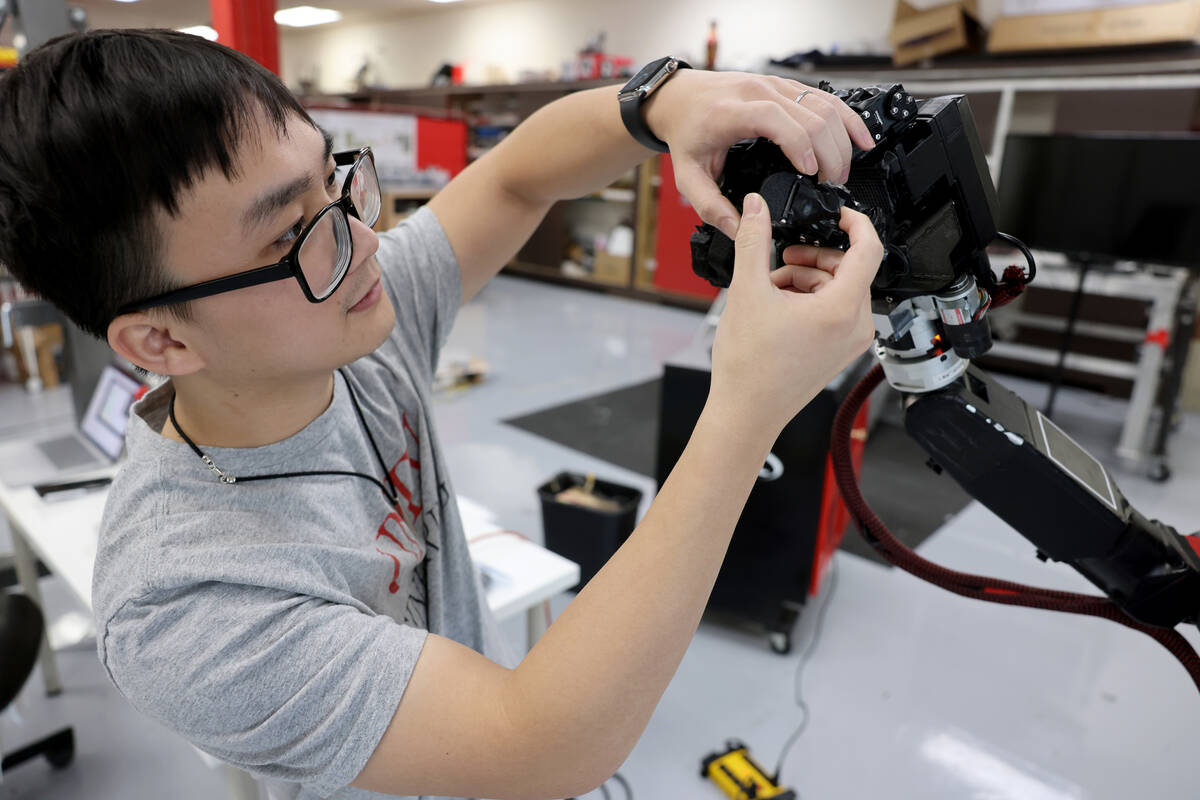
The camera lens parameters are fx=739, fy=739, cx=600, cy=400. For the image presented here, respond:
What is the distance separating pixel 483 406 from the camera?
3.85m

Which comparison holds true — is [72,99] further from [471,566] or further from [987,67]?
[987,67]

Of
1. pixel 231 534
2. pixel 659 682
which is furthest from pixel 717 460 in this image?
pixel 231 534

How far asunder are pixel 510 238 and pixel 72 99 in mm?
539

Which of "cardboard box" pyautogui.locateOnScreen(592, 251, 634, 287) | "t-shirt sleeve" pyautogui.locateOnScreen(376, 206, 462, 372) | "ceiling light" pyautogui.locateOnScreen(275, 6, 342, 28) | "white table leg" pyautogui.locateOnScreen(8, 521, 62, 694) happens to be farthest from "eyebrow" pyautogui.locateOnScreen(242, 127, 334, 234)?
"ceiling light" pyautogui.locateOnScreen(275, 6, 342, 28)

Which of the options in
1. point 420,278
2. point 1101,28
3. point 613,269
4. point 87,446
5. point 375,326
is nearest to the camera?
point 375,326

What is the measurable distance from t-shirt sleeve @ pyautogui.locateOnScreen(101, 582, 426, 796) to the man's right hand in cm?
31

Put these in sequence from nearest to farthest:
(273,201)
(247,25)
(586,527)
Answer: (273,201), (247,25), (586,527)

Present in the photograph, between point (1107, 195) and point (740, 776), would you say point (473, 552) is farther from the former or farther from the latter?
point (1107, 195)

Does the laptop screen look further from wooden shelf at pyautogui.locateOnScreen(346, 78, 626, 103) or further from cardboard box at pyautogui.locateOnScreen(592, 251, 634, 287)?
cardboard box at pyautogui.locateOnScreen(592, 251, 634, 287)

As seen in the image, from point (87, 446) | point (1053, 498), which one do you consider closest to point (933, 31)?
point (1053, 498)

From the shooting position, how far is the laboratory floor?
163 cm

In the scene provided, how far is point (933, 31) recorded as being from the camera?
4.04 m

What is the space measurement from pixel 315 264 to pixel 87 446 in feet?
5.66

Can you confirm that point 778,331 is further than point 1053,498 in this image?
No
